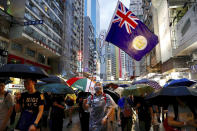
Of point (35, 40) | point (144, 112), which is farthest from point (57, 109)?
point (35, 40)

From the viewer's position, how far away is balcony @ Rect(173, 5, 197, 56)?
16.9 m

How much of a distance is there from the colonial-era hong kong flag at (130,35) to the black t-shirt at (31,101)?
237 inches

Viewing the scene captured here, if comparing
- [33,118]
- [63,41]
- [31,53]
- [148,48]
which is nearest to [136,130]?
[148,48]

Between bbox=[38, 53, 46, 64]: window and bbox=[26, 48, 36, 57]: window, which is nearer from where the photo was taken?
bbox=[26, 48, 36, 57]: window

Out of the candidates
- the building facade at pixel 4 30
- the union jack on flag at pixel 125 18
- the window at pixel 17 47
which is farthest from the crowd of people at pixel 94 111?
the window at pixel 17 47

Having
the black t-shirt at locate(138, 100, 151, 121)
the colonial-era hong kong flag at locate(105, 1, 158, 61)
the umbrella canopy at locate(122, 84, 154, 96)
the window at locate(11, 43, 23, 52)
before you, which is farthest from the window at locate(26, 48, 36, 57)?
the black t-shirt at locate(138, 100, 151, 121)

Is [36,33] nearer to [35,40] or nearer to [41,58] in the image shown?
[35,40]

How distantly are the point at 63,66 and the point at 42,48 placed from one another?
856 cm

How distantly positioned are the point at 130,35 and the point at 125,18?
931 mm

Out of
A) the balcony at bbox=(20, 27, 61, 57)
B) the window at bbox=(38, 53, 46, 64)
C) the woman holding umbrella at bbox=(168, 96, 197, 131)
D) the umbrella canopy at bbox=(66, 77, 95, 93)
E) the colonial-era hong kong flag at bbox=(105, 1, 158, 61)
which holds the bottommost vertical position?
the woman holding umbrella at bbox=(168, 96, 197, 131)

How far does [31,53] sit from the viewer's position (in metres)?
29.1

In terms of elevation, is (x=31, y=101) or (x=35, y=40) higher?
(x=35, y=40)

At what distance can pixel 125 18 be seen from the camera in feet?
28.6

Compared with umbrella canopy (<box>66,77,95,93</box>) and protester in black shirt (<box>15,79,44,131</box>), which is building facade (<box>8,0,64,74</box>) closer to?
umbrella canopy (<box>66,77,95,93</box>)
